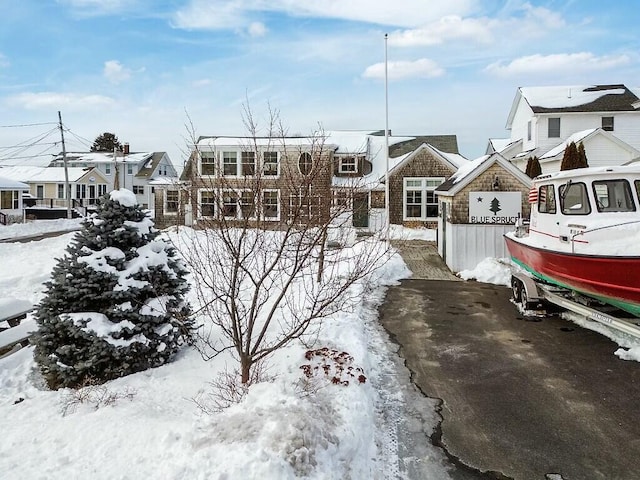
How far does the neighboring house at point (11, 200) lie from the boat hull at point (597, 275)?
3462 centimetres

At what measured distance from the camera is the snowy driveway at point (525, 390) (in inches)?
177

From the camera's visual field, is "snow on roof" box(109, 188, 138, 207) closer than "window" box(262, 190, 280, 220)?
No

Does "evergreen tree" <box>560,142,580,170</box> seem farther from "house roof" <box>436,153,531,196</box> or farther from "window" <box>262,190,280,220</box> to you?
"window" <box>262,190,280,220</box>

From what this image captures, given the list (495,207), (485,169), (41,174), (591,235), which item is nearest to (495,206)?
(495,207)

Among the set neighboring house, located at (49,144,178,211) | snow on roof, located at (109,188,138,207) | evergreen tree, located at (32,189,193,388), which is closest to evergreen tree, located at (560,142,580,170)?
evergreen tree, located at (32,189,193,388)

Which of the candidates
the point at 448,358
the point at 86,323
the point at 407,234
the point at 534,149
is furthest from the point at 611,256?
the point at 534,149

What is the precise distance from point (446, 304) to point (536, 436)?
621 centimetres

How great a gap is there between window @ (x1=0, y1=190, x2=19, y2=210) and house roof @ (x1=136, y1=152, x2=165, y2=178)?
54.7 feet

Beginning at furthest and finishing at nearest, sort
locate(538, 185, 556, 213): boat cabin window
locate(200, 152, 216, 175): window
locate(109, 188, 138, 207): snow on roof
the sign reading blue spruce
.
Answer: the sign reading blue spruce
locate(538, 185, 556, 213): boat cabin window
locate(109, 188, 138, 207): snow on roof
locate(200, 152, 216, 175): window

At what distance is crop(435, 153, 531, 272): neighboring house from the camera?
49.2 feet

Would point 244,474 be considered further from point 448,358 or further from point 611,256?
point 611,256

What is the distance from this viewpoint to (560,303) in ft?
29.0

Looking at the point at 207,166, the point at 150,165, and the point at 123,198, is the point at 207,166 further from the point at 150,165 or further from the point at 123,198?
the point at 150,165

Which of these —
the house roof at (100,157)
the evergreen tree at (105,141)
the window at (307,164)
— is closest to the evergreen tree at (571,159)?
the window at (307,164)
